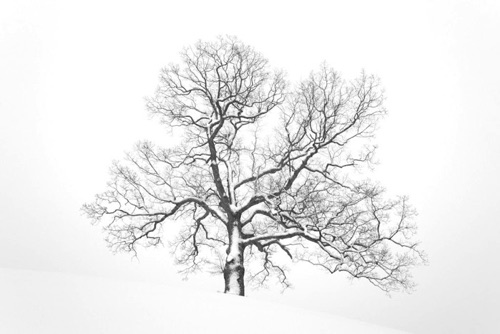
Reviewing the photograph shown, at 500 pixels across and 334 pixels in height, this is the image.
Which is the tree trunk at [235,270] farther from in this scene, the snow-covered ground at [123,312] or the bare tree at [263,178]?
the snow-covered ground at [123,312]

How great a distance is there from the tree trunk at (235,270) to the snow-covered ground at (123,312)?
5.83 metres

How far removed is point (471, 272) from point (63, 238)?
54.4 meters

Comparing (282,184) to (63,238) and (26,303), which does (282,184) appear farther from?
(63,238)

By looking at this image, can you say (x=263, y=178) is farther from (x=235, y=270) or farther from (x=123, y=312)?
(x=123, y=312)

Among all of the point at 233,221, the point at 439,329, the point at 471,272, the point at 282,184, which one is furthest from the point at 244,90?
the point at 471,272

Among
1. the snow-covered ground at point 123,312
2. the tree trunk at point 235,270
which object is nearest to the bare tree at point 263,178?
the tree trunk at point 235,270

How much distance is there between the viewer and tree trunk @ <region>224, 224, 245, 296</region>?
1267cm

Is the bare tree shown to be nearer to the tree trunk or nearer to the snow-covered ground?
the tree trunk

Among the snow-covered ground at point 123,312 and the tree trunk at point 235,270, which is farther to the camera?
the tree trunk at point 235,270

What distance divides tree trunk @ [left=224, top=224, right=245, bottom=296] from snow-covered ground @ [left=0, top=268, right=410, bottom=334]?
583 centimetres

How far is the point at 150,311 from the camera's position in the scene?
16.6 feet

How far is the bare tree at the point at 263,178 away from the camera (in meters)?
13.1

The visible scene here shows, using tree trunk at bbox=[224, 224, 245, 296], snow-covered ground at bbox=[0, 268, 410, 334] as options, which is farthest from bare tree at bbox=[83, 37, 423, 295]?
snow-covered ground at bbox=[0, 268, 410, 334]

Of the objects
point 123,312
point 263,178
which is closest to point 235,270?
point 263,178
